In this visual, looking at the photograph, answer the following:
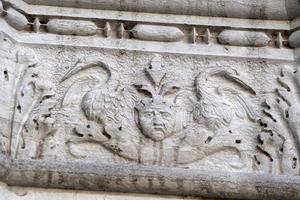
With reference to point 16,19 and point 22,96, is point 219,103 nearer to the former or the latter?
point 22,96

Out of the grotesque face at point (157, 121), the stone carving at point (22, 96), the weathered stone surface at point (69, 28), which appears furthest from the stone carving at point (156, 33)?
the stone carving at point (22, 96)

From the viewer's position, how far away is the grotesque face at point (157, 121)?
4234 mm

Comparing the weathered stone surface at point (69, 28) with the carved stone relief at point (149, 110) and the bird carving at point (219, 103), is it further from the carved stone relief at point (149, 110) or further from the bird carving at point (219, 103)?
A: the bird carving at point (219, 103)

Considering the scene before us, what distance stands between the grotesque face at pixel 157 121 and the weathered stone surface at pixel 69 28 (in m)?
0.51

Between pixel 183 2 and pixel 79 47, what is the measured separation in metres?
0.58

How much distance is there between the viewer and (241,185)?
160 inches

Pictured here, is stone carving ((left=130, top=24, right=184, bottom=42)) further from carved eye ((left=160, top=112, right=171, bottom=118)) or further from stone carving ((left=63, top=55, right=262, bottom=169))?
carved eye ((left=160, top=112, right=171, bottom=118))

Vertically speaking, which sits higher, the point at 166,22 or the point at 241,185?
the point at 166,22

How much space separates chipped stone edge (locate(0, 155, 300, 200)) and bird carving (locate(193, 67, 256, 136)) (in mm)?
325

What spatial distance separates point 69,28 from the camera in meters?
4.48

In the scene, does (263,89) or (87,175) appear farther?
(263,89)

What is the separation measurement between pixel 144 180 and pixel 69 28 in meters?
0.94

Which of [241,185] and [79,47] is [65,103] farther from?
[241,185]

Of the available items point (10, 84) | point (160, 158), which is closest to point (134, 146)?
point (160, 158)
